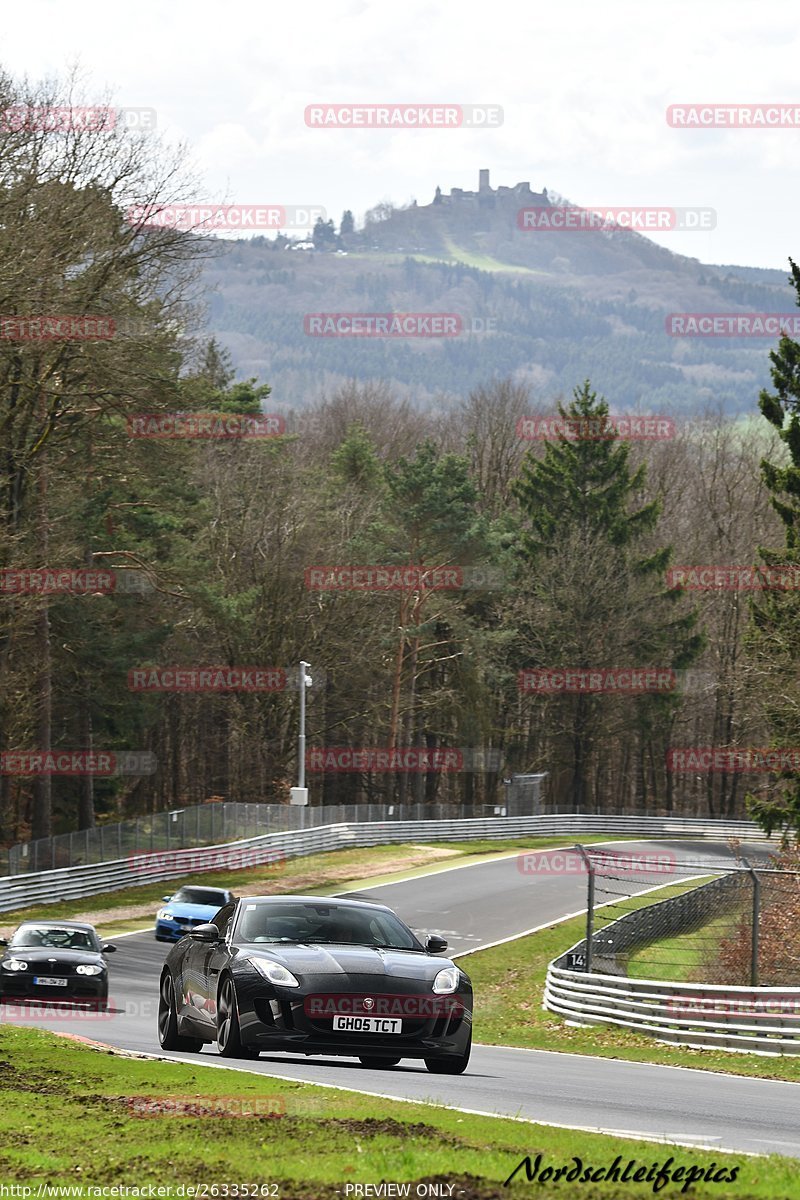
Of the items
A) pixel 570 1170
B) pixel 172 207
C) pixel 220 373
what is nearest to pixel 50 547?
pixel 172 207

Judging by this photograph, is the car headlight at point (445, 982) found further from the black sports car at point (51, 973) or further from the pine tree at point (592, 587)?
the pine tree at point (592, 587)

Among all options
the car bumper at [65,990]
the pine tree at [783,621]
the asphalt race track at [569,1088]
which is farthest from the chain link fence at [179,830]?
the car bumper at [65,990]

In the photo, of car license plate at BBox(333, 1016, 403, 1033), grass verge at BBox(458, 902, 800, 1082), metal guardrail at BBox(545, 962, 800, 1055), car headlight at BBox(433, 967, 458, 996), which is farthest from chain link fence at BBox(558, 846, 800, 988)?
car license plate at BBox(333, 1016, 403, 1033)

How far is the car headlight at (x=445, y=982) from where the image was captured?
39.9 feet

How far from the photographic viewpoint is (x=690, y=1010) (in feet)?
73.9

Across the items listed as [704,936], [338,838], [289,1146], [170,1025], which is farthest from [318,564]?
[289,1146]

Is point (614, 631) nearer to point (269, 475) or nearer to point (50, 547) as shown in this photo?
point (269, 475)

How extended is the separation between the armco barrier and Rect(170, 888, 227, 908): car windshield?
626 centimetres

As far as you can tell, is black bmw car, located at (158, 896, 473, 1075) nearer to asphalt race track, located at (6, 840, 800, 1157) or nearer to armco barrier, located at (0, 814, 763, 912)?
asphalt race track, located at (6, 840, 800, 1157)

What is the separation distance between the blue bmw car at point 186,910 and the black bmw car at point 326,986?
23.9m

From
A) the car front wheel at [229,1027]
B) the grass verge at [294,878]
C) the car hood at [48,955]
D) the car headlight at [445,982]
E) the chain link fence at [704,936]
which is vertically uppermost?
the car headlight at [445,982]

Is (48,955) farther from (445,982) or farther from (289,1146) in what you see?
(289,1146)

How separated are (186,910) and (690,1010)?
1728cm

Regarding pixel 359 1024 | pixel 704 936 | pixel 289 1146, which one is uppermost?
pixel 289 1146
